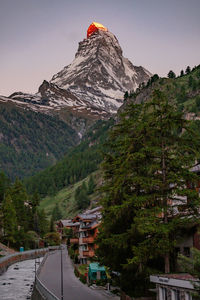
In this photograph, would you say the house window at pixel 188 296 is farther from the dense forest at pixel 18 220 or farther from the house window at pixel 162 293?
the dense forest at pixel 18 220

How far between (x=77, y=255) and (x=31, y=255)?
3181cm

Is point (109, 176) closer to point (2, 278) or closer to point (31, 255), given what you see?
point (2, 278)

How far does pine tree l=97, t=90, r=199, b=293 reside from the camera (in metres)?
27.3

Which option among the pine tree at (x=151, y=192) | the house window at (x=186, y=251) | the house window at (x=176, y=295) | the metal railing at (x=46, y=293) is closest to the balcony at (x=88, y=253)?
the metal railing at (x=46, y=293)

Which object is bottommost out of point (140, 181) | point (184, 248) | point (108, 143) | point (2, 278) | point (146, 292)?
point (2, 278)

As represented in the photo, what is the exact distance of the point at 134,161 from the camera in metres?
30.2

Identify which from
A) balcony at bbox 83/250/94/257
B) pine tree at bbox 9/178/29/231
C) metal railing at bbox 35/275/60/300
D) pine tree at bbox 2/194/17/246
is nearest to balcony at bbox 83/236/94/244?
balcony at bbox 83/250/94/257

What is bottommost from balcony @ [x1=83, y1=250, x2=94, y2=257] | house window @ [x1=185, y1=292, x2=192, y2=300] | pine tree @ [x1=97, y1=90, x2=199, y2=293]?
balcony @ [x1=83, y1=250, x2=94, y2=257]

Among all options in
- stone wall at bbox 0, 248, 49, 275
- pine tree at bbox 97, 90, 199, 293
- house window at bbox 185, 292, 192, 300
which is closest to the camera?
house window at bbox 185, 292, 192, 300

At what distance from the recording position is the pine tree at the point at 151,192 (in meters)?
27.3

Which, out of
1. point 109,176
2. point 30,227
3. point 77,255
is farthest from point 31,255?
point 109,176

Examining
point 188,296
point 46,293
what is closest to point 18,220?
point 46,293

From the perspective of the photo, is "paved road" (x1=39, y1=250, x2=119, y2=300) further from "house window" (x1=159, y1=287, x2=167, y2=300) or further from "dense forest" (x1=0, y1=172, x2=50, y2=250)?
"dense forest" (x1=0, y1=172, x2=50, y2=250)

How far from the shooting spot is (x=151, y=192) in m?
29.7
